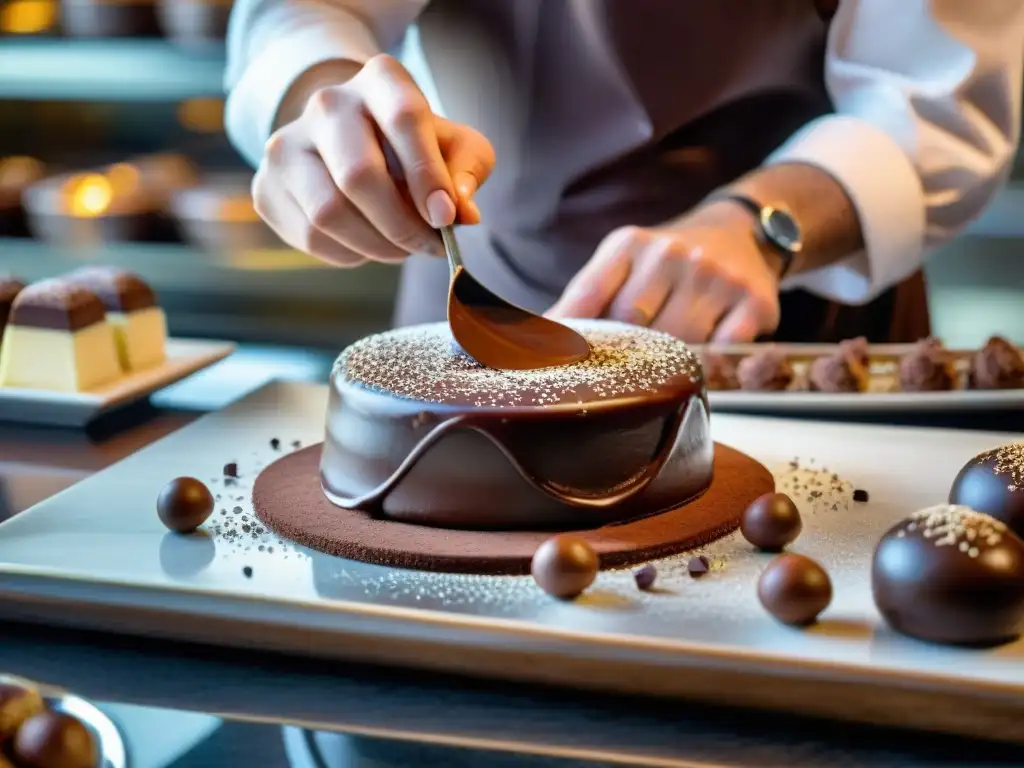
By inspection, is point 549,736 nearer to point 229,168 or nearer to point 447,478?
point 447,478

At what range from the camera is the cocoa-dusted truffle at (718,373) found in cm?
163

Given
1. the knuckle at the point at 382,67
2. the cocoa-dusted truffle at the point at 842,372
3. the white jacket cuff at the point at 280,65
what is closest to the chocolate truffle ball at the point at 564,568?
the knuckle at the point at 382,67

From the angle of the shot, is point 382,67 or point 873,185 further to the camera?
point 873,185

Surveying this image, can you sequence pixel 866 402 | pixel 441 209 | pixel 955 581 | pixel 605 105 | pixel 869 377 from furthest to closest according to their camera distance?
pixel 605 105
pixel 869 377
pixel 866 402
pixel 441 209
pixel 955 581

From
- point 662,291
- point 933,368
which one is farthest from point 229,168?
point 933,368

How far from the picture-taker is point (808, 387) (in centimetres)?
162

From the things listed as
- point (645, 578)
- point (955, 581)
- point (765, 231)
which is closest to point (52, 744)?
point (645, 578)

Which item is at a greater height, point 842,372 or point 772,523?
point 772,523

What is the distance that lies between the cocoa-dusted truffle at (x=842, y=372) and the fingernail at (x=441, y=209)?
608mm

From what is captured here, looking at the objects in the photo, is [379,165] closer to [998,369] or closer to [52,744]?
[52,744]

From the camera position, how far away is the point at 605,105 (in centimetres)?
185

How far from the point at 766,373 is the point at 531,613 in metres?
0.75

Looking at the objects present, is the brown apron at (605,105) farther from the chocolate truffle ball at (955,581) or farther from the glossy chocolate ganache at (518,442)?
the chocolate truffle ball at (955,581)

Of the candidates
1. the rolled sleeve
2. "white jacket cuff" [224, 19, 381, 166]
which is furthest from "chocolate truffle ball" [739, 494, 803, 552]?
"white jacket cuff" [224, 19, 381, 166]
